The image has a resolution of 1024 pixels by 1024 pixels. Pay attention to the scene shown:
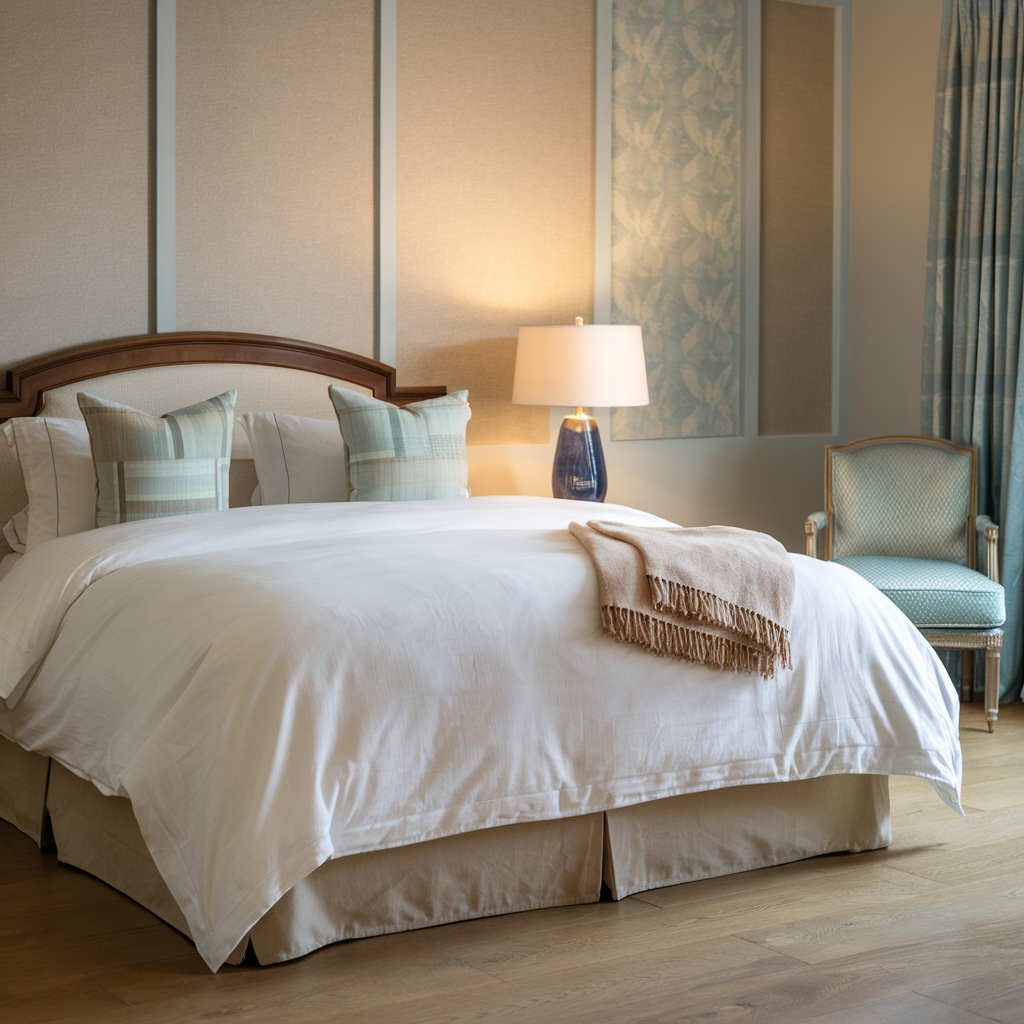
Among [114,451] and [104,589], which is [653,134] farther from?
[104,589]

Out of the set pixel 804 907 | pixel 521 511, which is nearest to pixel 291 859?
pixel 804 907

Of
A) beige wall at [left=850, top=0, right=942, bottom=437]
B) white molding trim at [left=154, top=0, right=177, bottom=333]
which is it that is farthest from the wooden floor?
beige wall at [left=850, top=0, right=942, bottom=437]

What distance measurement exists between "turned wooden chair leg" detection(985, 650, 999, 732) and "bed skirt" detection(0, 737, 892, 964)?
50.6 inches

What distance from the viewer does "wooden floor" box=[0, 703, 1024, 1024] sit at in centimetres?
209

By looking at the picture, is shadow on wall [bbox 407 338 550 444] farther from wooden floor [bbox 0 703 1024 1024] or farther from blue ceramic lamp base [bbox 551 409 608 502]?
wooden floor [bbox 0 703 1024 1024]

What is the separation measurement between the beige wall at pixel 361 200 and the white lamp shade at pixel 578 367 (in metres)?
0.29

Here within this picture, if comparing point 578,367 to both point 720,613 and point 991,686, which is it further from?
point 720,613

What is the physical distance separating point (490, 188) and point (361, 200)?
0.51 m

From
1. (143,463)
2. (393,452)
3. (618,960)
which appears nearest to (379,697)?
(618,960)

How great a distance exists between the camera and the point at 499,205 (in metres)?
4.61

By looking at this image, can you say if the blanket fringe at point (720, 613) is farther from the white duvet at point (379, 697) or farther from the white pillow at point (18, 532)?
→ the white pillow at point (18, 532)

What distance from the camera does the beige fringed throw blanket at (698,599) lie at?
8.38 ft

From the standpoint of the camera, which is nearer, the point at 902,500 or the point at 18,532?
the point at 18,532

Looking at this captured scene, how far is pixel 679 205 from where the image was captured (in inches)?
196
